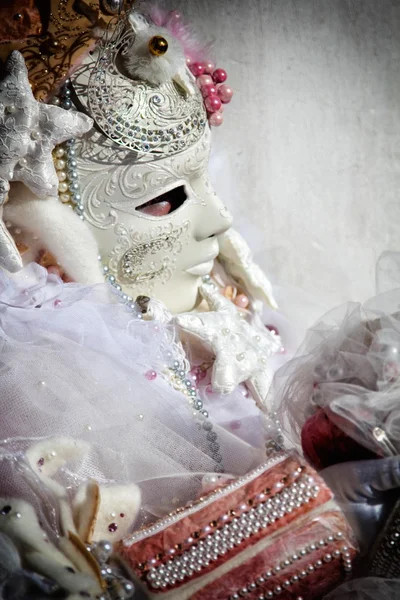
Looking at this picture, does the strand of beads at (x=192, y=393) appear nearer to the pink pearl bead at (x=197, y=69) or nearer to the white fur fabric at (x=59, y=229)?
the white fur fabric at (x=59, y=229)

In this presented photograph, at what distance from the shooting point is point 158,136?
3.53 ft

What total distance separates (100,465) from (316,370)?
0.30m

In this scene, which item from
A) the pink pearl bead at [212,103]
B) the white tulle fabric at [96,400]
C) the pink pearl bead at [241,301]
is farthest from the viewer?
the pink pearl bead at [241,301]

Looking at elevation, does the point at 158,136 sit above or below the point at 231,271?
above

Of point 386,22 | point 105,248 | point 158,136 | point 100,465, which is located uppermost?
point 386,22

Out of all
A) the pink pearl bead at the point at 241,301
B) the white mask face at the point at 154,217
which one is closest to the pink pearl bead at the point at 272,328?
the pink pearl bead at the point at 241,301

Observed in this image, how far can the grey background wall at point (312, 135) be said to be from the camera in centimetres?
144

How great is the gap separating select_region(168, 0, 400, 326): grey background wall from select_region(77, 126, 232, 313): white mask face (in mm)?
310

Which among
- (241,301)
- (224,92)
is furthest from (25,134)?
(241,301)

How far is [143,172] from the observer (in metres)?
1.09

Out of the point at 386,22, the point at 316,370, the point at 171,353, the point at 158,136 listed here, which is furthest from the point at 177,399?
the point at 386,22

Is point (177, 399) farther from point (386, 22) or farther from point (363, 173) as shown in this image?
point (386, 22)

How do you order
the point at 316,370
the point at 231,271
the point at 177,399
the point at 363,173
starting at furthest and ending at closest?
the point at 363,173, the point at 231,271, the point at 177,399, the point at 316,370

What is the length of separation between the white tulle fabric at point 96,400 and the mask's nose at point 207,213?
21 cm
